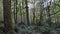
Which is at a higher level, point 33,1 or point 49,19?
point 33,1

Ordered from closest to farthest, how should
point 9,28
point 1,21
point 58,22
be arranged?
1. point 9,28
2. point 1,21
3. point 58,22

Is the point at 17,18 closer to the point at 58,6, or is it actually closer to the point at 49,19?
the point at 49,19

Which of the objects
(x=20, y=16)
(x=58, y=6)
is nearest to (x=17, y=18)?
(x=20, y=16)

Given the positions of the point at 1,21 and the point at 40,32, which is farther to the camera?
the point at 1,21

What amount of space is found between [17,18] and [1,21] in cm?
102

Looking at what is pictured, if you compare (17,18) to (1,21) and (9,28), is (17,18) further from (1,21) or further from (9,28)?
(9,28)

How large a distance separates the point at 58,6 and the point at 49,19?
3.11 ft

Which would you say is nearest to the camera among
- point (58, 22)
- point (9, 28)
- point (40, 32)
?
point (9, 28)

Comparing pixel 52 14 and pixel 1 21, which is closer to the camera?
pixel 1 21

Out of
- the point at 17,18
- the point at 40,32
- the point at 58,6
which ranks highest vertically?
the point at 58,6

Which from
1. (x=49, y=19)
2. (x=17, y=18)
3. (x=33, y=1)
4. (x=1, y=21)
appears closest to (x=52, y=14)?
(x=49, y=19)

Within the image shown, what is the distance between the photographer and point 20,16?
31.0ft

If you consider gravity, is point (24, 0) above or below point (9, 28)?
above

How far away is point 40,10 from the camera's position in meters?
9.44
